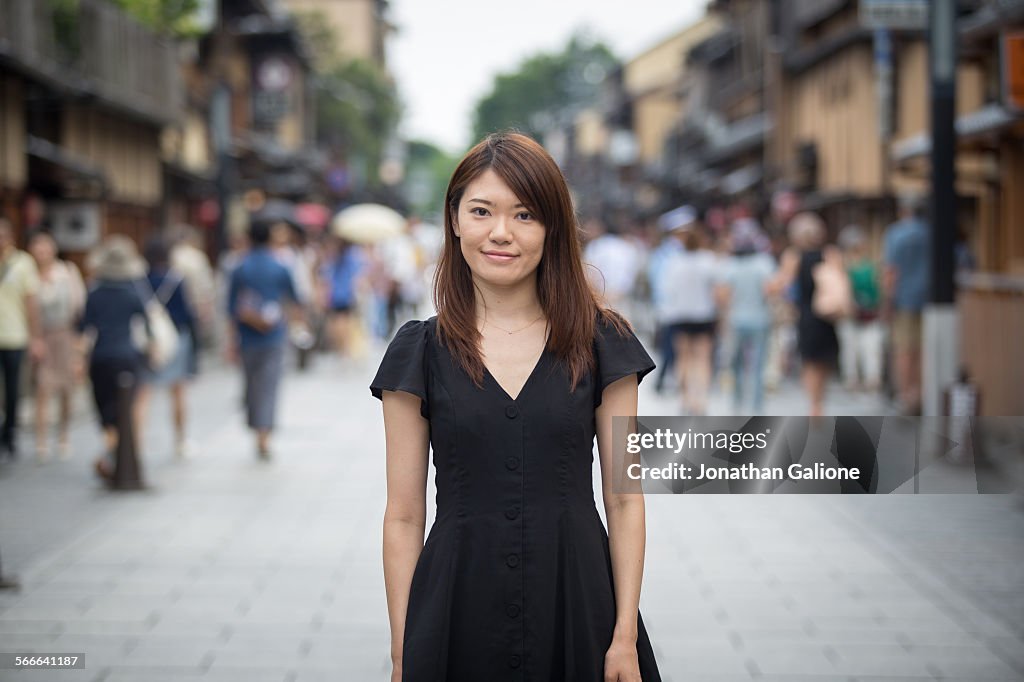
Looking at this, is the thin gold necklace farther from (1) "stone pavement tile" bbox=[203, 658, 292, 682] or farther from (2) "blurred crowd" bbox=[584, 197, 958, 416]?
(2) "blurred crowd" bbox=[584, 197, 958, 416]

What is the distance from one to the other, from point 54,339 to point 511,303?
9844 mm

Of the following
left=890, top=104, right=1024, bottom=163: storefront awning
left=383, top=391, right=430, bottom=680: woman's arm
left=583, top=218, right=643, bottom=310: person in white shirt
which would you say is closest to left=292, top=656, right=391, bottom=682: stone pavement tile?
left=383, top=391, right=430, bottom=680: woman's arm

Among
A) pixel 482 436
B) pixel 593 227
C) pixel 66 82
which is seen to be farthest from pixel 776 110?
pixel 482 436

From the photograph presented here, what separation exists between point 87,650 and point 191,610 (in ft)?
2.44

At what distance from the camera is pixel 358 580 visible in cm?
734

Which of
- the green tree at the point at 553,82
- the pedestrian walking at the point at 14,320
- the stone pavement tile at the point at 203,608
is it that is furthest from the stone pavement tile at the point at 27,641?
the green tree at the point at 553,82

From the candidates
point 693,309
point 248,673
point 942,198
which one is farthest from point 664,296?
point 248,673

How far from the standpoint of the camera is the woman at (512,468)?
306 centimetres

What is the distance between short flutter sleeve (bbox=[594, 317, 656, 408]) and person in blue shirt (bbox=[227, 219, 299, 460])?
8.73m

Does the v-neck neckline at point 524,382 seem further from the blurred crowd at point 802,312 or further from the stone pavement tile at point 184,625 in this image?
the blurred crowd at point 802,312

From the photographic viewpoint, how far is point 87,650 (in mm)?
6020

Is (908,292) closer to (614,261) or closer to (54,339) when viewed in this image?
(614,261)

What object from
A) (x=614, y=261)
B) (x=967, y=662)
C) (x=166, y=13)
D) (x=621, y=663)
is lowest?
(x=967, y=662)

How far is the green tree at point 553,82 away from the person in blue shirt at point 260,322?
124 metres
